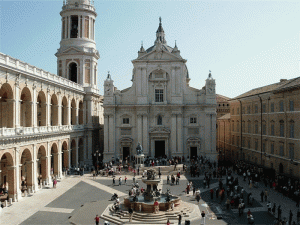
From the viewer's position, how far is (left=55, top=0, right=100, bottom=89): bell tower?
186ft

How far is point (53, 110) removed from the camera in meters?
44.7

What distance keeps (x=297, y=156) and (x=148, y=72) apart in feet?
92.1

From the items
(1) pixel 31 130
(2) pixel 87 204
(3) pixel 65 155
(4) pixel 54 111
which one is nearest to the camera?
(2) pixel 87 204

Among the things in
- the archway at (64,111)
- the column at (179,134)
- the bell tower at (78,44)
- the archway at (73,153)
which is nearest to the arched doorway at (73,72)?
the bell tower at (78,44)

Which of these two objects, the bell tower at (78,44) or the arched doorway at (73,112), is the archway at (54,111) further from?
the bell tower at (78,44)

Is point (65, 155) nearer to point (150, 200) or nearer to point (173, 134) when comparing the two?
point (173, 134)

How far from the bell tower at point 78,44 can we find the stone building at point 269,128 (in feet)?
88.8

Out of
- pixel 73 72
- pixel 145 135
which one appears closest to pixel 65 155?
pixel 145 135

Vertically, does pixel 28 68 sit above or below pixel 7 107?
above

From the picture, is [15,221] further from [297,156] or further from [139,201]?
[297,156]

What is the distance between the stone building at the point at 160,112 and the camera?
182 feet

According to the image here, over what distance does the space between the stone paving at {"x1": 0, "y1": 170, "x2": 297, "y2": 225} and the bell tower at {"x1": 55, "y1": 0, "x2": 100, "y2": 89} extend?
2269cm

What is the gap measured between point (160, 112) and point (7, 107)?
1108 inches

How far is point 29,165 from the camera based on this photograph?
35781 mm
